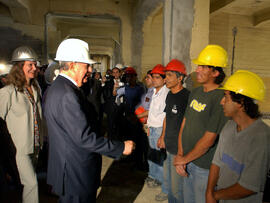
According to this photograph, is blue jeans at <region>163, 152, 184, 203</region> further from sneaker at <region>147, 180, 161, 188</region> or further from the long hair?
the long hair

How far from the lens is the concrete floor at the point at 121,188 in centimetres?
316

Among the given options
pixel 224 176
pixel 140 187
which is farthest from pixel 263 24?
pixel 224 176

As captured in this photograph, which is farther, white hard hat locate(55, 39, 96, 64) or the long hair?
the long hair

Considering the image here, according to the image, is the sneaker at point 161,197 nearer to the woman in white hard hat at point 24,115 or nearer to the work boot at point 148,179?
the work boot at point 148,179

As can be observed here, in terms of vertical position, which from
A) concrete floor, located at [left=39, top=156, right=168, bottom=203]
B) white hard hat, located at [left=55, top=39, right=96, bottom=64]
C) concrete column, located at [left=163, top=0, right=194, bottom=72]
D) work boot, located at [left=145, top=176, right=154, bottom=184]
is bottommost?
concrete floor, located at [left=39, top=156, right=168, bottom=203]

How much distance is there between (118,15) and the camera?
8.25 m

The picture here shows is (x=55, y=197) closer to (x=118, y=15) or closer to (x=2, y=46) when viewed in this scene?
(x=2, y=46)

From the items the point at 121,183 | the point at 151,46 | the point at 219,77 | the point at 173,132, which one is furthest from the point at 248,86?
the point at 151,46

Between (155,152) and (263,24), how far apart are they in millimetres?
9099

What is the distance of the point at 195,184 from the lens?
80.9 inches

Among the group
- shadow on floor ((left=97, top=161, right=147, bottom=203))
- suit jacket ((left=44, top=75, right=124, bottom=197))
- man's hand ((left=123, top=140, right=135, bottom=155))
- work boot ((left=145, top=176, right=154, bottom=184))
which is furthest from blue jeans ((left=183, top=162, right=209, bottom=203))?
work boot ((left=145, top=176, right=154, bottom=184))

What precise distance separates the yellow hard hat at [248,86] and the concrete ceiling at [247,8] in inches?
261

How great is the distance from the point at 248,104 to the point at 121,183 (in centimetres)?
286

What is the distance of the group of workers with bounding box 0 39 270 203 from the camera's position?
4.59 feet
